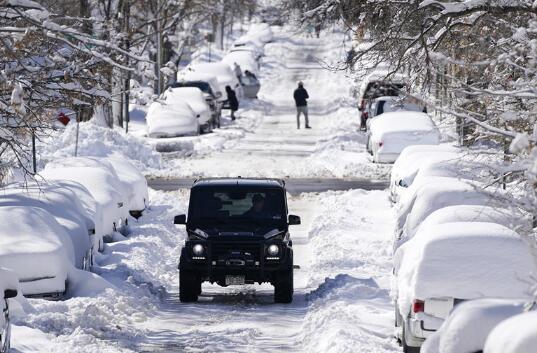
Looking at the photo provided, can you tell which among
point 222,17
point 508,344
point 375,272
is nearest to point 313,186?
point 375,272

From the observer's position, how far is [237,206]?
2022cm

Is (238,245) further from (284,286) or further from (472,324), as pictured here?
(472,324)

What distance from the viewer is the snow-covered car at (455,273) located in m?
14.0

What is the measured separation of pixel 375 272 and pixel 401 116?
65.8 feet

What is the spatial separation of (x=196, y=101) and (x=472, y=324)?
44.6 metres

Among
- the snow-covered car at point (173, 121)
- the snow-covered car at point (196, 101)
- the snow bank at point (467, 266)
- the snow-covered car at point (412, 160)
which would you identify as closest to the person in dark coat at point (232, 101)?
the snow-covered car at point (196, 101)

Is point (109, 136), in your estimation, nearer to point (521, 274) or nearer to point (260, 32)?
point (521, 274)

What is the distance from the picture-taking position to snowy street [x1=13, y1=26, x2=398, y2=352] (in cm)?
1599

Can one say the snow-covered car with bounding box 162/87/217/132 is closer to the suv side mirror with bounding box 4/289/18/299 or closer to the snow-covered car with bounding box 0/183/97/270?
the snow-covered car with bounding box 0/183/97/270

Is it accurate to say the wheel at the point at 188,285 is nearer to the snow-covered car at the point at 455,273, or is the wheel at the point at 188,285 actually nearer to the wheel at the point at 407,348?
the snow-covered car at the point at 455,273

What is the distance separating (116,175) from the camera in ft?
87.7

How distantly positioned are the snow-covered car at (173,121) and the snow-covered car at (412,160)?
2095 cm

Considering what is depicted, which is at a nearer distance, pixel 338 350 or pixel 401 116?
pixel 338 350

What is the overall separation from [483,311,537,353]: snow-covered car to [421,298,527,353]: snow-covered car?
454 mm
